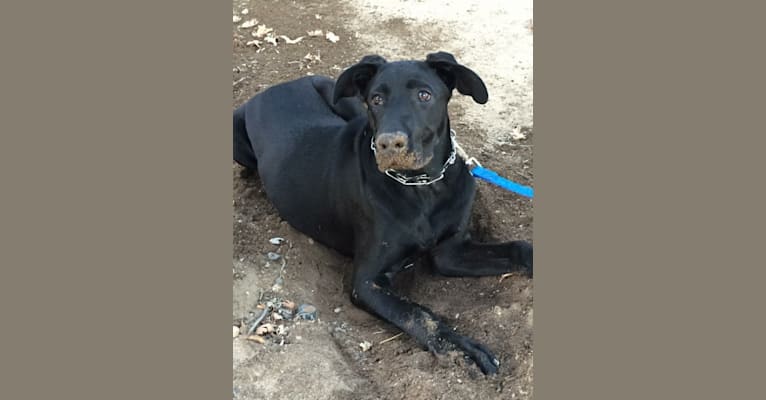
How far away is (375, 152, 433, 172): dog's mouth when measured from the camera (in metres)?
4.01

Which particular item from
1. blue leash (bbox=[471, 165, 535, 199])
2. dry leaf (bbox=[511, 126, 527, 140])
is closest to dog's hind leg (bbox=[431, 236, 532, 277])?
blue leash (bbox=[471, 165, 535, 199])

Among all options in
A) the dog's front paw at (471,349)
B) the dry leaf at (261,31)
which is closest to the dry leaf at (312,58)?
the dry leaf at (261,31)

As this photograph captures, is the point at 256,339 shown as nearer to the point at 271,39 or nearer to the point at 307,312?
the point at 307,312

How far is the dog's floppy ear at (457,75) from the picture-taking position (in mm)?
4398

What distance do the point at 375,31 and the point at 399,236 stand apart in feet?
11.9

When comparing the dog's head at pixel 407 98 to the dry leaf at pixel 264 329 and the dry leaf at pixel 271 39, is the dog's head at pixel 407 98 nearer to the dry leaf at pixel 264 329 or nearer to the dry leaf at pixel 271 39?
the dry leaf at pixel 264 329

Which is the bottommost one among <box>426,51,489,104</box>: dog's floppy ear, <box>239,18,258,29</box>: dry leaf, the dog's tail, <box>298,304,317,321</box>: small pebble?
<box>239,18,258,29</box>: dry leaf

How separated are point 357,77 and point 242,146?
1579 mm

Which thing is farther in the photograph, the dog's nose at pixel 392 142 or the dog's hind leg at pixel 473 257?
the dog's hind leg at pixel 473 257

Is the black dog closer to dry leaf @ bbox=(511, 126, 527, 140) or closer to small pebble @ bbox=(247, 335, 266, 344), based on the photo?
small pebble @ bbox=(247, 335, 266, 344)

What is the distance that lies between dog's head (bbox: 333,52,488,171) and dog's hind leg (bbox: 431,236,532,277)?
0.70m

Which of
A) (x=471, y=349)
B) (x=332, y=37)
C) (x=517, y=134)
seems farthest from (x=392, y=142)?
(x=332, y=37)

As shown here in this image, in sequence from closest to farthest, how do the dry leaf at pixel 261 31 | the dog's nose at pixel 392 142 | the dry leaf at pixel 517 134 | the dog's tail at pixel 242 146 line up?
the dog's nose at pixel 392 142 < the dog's tail at pixel 242 146 < the dry leaf at pixel 517 134 < the dry leaf at pixel 261 31

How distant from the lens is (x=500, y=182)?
546cm
